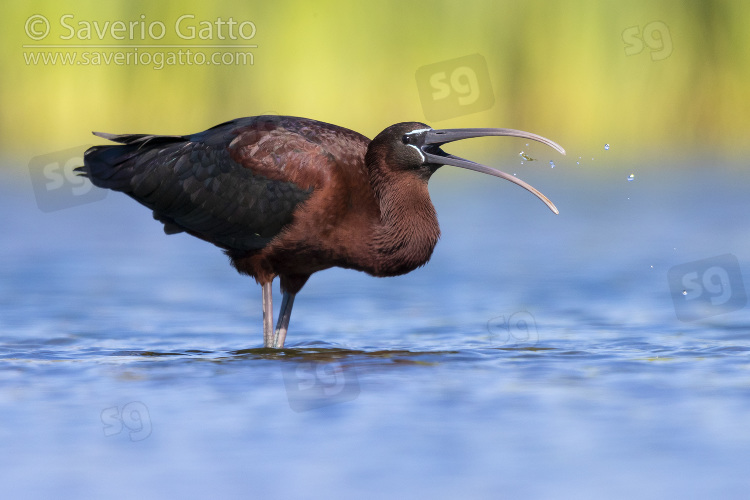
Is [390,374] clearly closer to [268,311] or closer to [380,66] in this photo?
[268,311]

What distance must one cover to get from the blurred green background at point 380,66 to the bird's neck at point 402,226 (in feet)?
24.6

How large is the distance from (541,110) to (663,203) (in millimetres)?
1778

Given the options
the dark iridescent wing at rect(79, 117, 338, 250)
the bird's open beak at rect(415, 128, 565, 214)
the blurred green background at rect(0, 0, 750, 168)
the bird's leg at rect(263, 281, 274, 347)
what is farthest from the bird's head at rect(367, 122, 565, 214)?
the blurred green background at rect(0, 0, 750, 168)

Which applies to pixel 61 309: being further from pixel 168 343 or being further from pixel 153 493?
pixel 153 493

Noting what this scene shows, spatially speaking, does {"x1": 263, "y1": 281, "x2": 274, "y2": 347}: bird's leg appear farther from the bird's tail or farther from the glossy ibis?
the bird's tail

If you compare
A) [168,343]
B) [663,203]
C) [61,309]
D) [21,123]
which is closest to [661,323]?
[168,343]

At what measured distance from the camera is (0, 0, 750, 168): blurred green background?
15.0m

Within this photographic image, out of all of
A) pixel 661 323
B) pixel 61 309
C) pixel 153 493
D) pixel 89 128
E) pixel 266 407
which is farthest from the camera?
pixel 89 128

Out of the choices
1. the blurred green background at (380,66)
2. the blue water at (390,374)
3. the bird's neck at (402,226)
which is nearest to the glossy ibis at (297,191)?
the bird's neck at (402,226)

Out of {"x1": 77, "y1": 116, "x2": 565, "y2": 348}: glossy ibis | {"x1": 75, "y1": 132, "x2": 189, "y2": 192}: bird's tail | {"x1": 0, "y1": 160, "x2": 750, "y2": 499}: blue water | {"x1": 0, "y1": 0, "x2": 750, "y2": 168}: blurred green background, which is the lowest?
{"x1": 0, "y1": 160, "x2": 750, "y2": 499}: blue water

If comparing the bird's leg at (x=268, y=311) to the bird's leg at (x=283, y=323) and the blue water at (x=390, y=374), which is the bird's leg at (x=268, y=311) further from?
the blue water at (x=390, y=374)

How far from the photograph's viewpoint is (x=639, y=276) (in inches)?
431

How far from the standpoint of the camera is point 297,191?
7.59 m

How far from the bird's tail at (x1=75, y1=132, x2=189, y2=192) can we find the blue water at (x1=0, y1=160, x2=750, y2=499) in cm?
101
